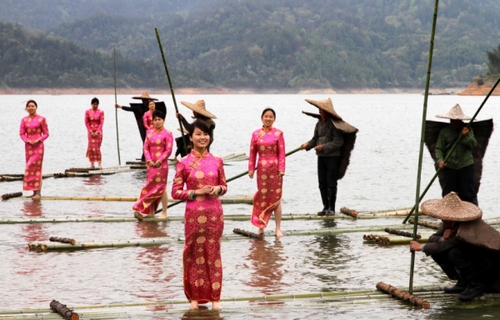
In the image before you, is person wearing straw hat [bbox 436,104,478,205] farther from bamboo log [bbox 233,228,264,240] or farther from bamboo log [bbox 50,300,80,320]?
bamboo log [bbox 50,300,80,320]

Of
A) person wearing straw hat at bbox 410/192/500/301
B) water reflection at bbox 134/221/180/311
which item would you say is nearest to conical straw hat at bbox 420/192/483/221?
person wearing straw hat at bbox 410/192/500/301

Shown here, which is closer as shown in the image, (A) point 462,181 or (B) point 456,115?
(B) point 456,115

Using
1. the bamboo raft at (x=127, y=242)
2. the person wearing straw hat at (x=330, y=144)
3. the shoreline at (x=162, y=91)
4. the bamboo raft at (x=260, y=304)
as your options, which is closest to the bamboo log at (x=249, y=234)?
the bamboo raft at (x=127, y=242)

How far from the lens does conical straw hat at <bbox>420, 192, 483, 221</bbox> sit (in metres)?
7.77

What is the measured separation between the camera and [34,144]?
52.5 ft

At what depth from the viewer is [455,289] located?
8.35 metres

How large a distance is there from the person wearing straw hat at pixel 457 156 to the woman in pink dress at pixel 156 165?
388 centimetres

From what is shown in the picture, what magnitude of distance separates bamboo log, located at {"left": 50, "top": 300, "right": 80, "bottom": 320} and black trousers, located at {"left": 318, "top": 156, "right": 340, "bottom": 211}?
21.9 feet

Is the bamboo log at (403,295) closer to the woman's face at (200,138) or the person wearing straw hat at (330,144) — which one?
the woman's face at (200,138)

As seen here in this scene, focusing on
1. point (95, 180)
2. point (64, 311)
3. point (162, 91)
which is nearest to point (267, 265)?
point (64, 311)

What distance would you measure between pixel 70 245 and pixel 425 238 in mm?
4209

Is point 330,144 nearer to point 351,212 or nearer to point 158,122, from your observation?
point 351,212

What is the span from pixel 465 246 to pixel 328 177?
19.4 feet

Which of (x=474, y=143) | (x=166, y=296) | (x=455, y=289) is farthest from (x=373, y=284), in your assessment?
(x=474, y=143)
